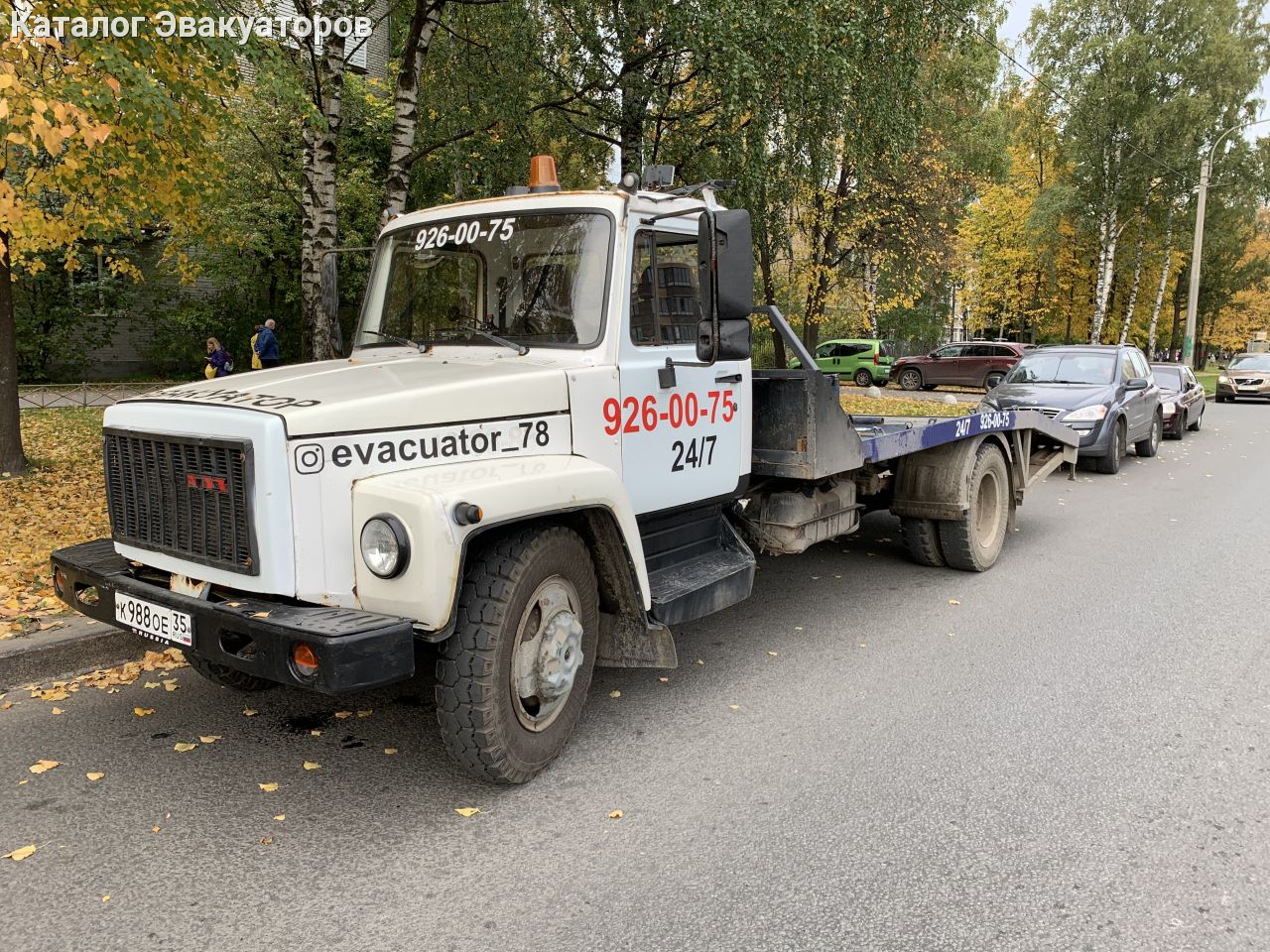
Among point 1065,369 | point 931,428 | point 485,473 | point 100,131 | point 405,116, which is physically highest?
point 405,116

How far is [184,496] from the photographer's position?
11.3 feet

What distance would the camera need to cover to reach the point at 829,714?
4359mm

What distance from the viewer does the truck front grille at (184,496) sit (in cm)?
321

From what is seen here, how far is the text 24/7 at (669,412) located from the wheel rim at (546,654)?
32.4 inches

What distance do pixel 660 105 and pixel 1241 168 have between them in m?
30.7

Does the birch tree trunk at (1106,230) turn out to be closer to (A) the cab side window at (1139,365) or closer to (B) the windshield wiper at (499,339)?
(A) the cab side window at (1139,365)

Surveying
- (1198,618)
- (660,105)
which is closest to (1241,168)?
(660,105)

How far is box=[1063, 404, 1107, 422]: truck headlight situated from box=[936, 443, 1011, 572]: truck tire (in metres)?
5.72

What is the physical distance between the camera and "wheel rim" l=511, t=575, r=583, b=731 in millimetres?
3562

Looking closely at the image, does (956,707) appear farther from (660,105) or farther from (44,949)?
(660,105)

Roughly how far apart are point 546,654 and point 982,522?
496 cm

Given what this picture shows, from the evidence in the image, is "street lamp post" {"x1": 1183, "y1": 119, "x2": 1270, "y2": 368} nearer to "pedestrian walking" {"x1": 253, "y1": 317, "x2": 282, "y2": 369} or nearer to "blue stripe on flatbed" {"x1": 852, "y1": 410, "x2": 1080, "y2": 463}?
"blue stripe on flatbed" {"x1": 852, "y1": 410, "x2": 1080, "y2": 463}

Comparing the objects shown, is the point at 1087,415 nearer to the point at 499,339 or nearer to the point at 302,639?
the point at 499,339

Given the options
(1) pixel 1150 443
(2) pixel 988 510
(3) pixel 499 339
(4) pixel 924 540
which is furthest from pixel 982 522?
(1) pixel 1150 443
